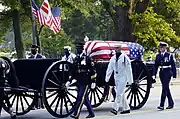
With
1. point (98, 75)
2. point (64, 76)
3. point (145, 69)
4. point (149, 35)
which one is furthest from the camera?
point (149, 35)

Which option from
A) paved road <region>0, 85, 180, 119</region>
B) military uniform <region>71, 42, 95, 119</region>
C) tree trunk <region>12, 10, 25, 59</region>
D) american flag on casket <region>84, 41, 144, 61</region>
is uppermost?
tree trunk <region>12, 10, 25, 59</region>

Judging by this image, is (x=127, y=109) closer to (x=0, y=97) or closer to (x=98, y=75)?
(x=98, y=75)

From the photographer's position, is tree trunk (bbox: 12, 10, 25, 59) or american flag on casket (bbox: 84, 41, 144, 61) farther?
tree trunk (bbox: 12, 10, 25, 59)

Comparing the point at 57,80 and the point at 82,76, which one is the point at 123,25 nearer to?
the point at 57,80

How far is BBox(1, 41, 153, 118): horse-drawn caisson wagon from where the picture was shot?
1164 centimetres

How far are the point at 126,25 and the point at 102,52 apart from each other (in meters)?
19.6

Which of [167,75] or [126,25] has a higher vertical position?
[126,25]

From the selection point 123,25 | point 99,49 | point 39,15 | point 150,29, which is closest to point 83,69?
point 99,49

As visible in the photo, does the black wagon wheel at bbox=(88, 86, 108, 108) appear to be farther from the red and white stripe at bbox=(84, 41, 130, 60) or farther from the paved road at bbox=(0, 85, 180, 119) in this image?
the red and white stripe at bbox=(84, 41, 130, 60)

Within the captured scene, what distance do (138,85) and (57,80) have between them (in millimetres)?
2862

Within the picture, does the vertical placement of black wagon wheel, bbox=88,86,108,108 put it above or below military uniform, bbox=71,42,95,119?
below

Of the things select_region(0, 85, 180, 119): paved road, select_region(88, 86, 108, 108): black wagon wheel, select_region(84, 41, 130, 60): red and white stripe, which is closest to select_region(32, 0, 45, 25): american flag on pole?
select_region(88, 86, 108, 108): black wagon wheel

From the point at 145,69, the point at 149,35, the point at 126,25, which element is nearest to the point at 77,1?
the point at 126,25

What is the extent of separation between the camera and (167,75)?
1328 centimetres
